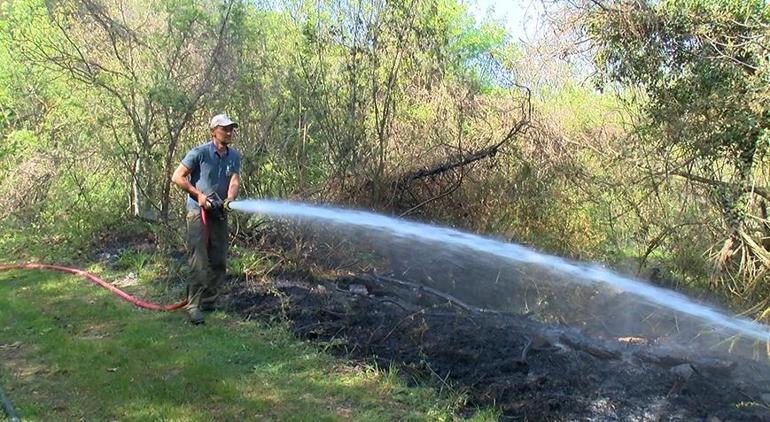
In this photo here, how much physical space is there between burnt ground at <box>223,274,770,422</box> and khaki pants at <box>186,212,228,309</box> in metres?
0.33

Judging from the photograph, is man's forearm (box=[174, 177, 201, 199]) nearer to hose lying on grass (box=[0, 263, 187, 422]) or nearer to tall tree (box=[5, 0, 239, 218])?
hose lying on grass (box=[0, 263, 187, 422])

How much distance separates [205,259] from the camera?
5910mm

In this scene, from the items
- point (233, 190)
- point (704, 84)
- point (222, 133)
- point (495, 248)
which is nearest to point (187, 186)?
point (233, 190)

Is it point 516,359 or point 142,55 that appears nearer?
point 516,359

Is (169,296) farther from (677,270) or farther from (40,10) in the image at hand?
(677,270)

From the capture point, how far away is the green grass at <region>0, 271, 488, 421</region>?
13.1 ft

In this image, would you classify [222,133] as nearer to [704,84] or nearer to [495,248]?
[495,248]

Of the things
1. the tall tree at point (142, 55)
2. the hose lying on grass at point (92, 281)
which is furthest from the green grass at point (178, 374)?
the tall tree at point (142, 55)

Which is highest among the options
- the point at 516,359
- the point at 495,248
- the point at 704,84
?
the point at 704,84

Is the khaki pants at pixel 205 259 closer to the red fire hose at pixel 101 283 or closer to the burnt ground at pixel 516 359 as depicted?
the red fire hose at pixel 101 283

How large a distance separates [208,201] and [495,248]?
3.89m

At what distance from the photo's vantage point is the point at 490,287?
7.71 metres

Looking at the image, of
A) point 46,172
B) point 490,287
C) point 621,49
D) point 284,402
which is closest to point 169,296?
point 284,402

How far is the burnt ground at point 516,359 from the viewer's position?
3.93m
